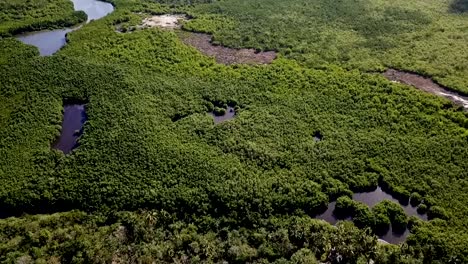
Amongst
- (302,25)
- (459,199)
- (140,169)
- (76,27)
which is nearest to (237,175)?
(140,169)

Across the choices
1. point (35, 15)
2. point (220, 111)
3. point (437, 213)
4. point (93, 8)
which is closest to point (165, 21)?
point (93, 8)

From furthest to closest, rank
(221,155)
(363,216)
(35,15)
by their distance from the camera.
Answer: (35,15), (221,155), (363,216)

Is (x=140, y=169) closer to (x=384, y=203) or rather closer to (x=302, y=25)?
(x=384, y=203)

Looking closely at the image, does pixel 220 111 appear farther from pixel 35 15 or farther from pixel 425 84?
pixel 35 15

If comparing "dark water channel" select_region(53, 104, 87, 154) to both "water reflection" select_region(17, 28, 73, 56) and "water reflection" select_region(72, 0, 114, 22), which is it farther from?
"water reflection" select_region(72, 0, 114, 22)

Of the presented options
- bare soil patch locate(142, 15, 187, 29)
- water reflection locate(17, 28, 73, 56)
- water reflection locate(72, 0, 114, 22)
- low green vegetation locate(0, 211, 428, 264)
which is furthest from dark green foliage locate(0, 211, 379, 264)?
water reflection locate(72, 0, 114, 22)
